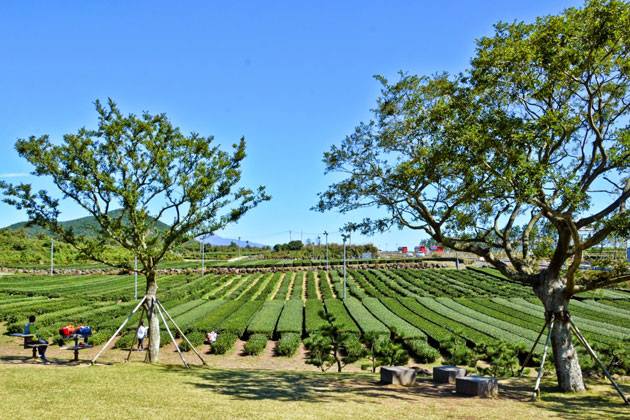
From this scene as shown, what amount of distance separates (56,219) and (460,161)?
44.6 feet

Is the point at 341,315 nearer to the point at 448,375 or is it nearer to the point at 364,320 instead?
the point at 364,320

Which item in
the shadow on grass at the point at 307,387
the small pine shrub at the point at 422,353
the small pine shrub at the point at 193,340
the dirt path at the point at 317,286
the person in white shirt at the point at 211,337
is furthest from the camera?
the dirt path at the point at 317,286

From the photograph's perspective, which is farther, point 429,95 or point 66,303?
point 66,303

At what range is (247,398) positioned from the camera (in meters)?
11.4

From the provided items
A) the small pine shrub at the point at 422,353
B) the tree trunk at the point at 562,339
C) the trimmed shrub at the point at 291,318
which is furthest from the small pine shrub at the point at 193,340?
the tree trunk at the point at 562,339

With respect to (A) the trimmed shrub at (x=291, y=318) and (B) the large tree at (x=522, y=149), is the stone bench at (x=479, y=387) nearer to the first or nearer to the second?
(B) the large tree at (x=522, y=149)

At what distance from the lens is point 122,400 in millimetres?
10633

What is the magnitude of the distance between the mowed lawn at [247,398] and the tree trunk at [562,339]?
0.52m

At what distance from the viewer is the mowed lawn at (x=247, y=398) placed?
391 inches

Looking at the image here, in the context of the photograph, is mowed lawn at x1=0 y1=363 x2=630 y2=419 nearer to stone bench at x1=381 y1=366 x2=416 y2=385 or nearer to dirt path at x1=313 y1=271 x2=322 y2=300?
stone bench at x1=381 y1=366 x2=416 y2=385

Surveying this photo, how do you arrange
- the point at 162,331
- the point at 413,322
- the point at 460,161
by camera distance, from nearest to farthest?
the point at 460,161 → the point at 162,331 → the point at 413,322

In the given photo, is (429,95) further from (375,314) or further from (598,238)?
(375,314)

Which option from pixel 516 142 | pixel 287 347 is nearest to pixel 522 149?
pixel 516 142

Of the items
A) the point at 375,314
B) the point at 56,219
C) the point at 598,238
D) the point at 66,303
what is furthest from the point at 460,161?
the point at 66,303
